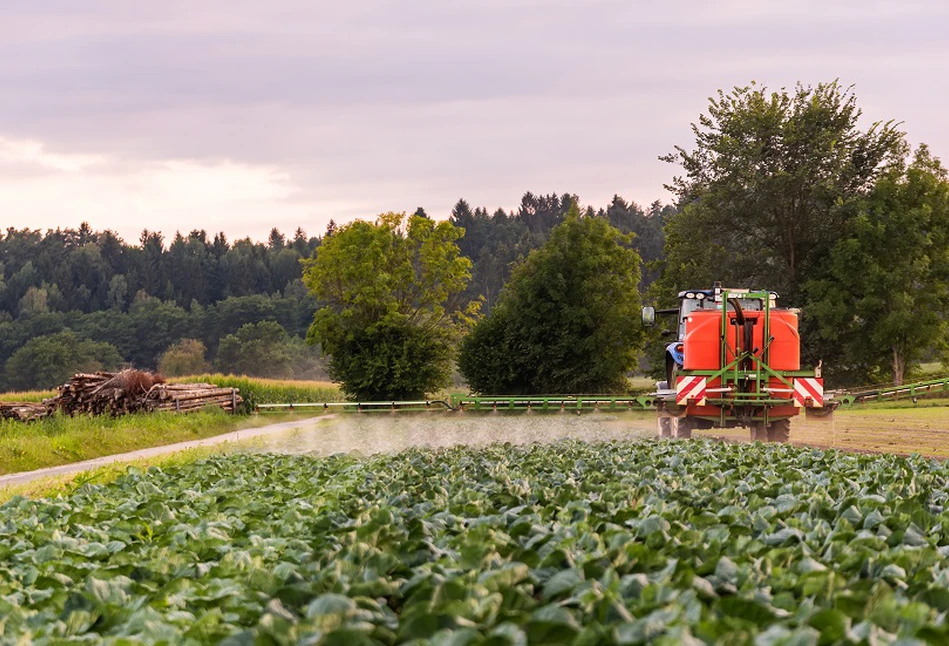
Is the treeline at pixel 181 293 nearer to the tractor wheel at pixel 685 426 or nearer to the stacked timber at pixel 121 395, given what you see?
the stacked timber at pixel 121 395

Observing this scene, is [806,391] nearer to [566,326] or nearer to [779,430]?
[779,430]

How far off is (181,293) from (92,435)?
128 m

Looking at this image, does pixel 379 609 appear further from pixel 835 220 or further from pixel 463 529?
pixel 835 220

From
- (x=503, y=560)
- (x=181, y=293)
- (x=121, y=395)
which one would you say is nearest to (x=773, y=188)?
(x=121, y=395)

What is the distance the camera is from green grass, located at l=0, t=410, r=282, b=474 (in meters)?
20.5

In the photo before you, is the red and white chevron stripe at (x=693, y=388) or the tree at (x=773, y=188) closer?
the red and white chevron stripe at (x=693, y=388)

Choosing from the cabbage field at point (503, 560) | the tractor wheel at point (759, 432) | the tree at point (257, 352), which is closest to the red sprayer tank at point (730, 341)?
the tractor wheel at point (759, 432)

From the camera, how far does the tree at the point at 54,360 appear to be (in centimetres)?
11575

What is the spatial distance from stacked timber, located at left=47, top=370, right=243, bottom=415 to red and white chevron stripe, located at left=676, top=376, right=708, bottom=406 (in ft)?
60.2

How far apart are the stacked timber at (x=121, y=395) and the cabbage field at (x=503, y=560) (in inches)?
933

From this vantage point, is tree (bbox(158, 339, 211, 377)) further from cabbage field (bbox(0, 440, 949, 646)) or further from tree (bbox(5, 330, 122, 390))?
cabbage field (bbox(0, 440, 949, 646))

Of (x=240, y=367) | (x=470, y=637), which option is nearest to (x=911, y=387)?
(x=470, y=637)

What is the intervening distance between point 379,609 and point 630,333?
181ft

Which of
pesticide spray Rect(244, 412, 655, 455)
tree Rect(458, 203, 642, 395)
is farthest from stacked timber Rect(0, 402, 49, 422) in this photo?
tree Rect(458, 203, 642, 395)
